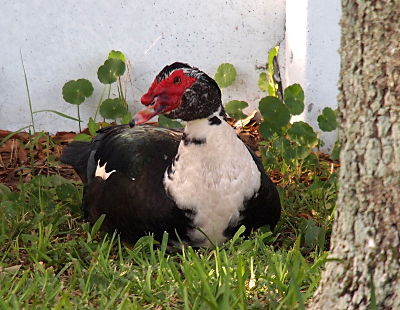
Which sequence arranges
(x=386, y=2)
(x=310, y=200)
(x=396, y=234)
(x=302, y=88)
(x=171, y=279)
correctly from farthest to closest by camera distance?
(x=302, y=88), (x=310, y=200), (x=171, y=279), (x=396, y=234), (x=386, y=2)

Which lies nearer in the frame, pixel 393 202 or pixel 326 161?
pixel 393 202

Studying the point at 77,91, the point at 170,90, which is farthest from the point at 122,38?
the point at 170,90

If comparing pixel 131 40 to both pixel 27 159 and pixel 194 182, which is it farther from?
pixel 194 182

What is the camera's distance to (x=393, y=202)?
1.72 m

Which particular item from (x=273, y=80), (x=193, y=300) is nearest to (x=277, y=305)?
(x=193, y=300)

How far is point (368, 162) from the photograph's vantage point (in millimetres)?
1728

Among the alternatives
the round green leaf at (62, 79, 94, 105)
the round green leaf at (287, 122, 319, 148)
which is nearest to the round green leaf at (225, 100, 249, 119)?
the round green leaf at (287, 122, 319, 148)

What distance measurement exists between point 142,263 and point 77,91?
1.70m

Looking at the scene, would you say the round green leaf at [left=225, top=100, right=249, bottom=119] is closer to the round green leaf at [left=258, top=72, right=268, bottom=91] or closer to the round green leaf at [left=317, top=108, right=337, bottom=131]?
the round green leaf at [left=258, top=72, right=268, bottom=91]

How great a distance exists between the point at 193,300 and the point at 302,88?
6.69 ft

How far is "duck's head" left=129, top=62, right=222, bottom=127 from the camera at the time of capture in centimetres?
275

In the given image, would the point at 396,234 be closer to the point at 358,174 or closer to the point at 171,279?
the point at 358,174

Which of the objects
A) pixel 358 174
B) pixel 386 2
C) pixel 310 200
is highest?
pixel 386 2

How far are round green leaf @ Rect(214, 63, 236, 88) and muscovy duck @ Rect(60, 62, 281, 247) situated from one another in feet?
3.85
